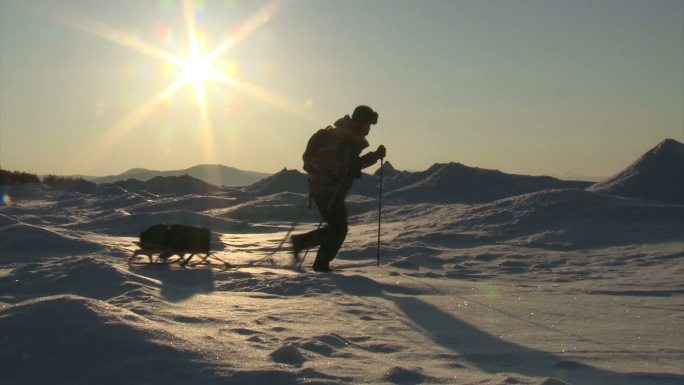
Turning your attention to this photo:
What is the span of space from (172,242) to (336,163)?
1870 mm

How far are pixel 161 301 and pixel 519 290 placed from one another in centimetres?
275

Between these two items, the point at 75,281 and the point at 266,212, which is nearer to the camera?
the point at 75,281

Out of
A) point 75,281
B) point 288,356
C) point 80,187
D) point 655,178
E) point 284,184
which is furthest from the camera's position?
point 284,184

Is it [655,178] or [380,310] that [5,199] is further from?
[380,310]

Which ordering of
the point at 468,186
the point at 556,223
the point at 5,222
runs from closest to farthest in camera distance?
the point at 5,222
the point at 556,223
the point at 468,186

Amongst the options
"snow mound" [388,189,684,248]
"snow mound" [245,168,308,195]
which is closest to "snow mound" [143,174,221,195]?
"snow mound" [245,168,308,195]

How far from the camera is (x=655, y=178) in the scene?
52.7ft

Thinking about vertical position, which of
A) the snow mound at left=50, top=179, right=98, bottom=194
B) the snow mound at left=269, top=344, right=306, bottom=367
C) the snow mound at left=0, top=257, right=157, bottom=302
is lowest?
the snow mound at left=269, top=344, right=306, bottom=367

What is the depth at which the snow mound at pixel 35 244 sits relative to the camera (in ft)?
23.9

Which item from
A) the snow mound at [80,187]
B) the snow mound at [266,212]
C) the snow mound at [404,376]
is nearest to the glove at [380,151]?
the snow mound at [404,376]

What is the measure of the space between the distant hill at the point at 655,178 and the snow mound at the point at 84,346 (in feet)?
47.7

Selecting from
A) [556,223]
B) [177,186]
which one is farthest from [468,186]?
[177,186]

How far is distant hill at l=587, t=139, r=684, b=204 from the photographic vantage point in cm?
1559

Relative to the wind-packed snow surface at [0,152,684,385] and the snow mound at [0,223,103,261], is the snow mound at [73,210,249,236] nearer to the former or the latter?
the wind-packed snow surface at [0,152,684,385]
